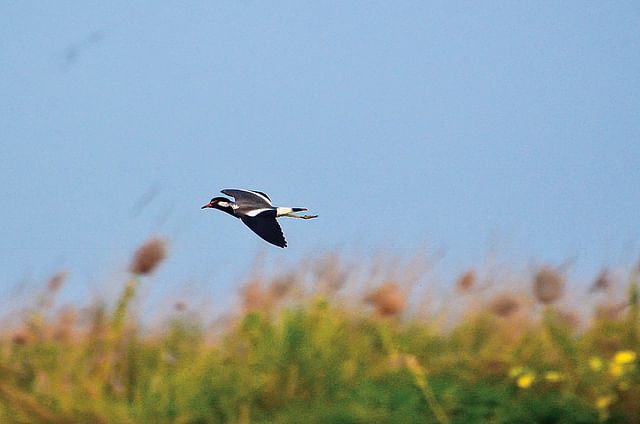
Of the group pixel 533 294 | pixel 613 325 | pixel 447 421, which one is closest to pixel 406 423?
pixel 447 421

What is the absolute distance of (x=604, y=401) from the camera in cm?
552

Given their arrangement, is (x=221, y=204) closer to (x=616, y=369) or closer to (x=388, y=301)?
(x=388, y=301)

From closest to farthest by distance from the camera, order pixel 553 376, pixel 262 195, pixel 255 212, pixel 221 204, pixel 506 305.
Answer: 1. pixel 553 376
2. pixel 255 212
3. pixel 221 204
4. pixel 262 195
5. pixel 506 305

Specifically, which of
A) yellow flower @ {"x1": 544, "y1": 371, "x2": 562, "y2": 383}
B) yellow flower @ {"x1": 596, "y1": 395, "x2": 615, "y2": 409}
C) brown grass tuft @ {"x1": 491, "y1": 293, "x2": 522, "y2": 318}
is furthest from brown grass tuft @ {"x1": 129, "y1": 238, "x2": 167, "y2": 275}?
yellow flower @ {"x1": 596, "y1": 395, "x2": 615, "y2": 409}

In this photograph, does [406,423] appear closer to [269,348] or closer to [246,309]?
[269,348]

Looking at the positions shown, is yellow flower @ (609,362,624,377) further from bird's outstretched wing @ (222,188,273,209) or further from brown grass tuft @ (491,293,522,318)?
bird's outstretched wing @ (222,188,273,209)

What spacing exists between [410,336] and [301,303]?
1.10 m

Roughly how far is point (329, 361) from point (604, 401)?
6.06 feet

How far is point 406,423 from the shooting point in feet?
18.0

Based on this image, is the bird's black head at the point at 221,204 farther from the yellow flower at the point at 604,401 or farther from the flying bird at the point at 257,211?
the yellow flower at the point at 604,401

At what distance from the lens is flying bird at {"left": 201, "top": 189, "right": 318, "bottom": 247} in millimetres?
5863

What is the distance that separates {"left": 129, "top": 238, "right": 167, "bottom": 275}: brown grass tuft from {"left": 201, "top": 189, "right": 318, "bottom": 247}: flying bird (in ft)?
2.40

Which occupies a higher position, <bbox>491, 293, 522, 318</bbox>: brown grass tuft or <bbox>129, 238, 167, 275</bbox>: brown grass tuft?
<bbox>491, 293, 522, 318</bbox>: brown grass tuft

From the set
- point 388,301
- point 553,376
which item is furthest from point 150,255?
point 553,376
